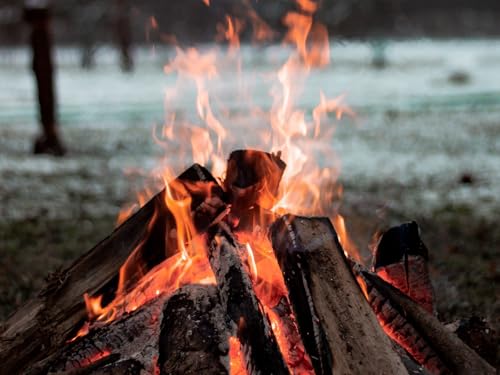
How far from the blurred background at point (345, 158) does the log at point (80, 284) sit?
1529 millimetres

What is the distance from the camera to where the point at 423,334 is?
269 centimetres

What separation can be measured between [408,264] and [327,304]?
87 centimetres

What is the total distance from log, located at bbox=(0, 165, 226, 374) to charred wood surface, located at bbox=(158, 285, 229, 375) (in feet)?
1.12

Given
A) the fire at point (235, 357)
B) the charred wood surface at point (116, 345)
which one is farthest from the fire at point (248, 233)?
the charred wood surface at point (116, 345)

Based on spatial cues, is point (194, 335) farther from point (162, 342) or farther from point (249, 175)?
point (249, 175)

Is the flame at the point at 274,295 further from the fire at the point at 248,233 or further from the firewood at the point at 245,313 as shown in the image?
the firewood at the point at 245,313

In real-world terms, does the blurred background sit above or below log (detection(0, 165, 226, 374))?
below

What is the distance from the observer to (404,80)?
30.9 meters

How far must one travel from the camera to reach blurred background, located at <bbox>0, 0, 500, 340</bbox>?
19.1 ft

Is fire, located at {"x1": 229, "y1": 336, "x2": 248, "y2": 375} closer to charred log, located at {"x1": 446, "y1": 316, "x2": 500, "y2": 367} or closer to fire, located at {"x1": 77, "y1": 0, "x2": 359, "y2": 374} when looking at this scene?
fire, located at {"x1": 77, "y1": 0, "x2": 359, "y2": 374}

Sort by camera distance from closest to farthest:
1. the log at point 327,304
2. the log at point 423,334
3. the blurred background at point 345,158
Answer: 1. the log at point 327,304
2. the log at point 423,334
3. the blurred background at point 345,158

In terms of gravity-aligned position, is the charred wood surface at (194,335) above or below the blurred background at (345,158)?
above

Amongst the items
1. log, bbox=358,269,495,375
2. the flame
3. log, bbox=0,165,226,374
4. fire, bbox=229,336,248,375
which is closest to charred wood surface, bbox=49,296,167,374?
log, bbox=0,165,226,374

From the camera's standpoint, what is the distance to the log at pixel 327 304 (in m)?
2.25
